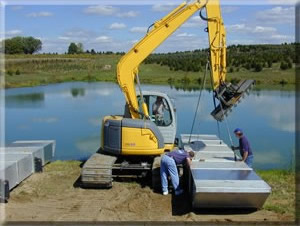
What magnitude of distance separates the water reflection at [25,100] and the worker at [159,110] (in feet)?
68.4

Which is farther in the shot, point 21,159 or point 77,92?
point 77,92

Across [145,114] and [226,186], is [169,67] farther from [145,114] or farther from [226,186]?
[226,186]

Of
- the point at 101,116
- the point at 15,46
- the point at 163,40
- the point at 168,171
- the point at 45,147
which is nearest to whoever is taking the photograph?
the point at 168,171

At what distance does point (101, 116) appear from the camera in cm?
2789

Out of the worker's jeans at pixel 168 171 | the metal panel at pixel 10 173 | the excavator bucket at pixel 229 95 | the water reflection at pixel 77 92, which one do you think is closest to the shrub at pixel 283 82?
the water reflection at pixel 77 92

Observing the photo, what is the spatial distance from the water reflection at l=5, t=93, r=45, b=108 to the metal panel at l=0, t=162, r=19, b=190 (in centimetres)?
2113

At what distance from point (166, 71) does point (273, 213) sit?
38.7 m

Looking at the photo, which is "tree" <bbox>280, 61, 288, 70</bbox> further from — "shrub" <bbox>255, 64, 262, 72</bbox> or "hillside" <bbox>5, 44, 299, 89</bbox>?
"shrub" <bbox>255, 64, 262, 72</bbox>

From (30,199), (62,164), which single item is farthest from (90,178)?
(62,164)

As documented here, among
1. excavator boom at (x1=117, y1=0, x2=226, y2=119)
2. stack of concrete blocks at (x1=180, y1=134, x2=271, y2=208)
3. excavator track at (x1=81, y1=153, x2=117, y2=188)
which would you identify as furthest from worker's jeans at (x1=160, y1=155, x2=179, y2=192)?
excavator boom at (x1=117, y1=0, x2=226, y2=119)

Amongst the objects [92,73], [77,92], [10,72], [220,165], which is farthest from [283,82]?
[220,165]

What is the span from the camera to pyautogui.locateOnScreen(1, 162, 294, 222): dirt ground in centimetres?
971

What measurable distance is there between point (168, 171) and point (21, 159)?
3.79 metres

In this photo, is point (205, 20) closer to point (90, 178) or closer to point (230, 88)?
point (230, 88)
